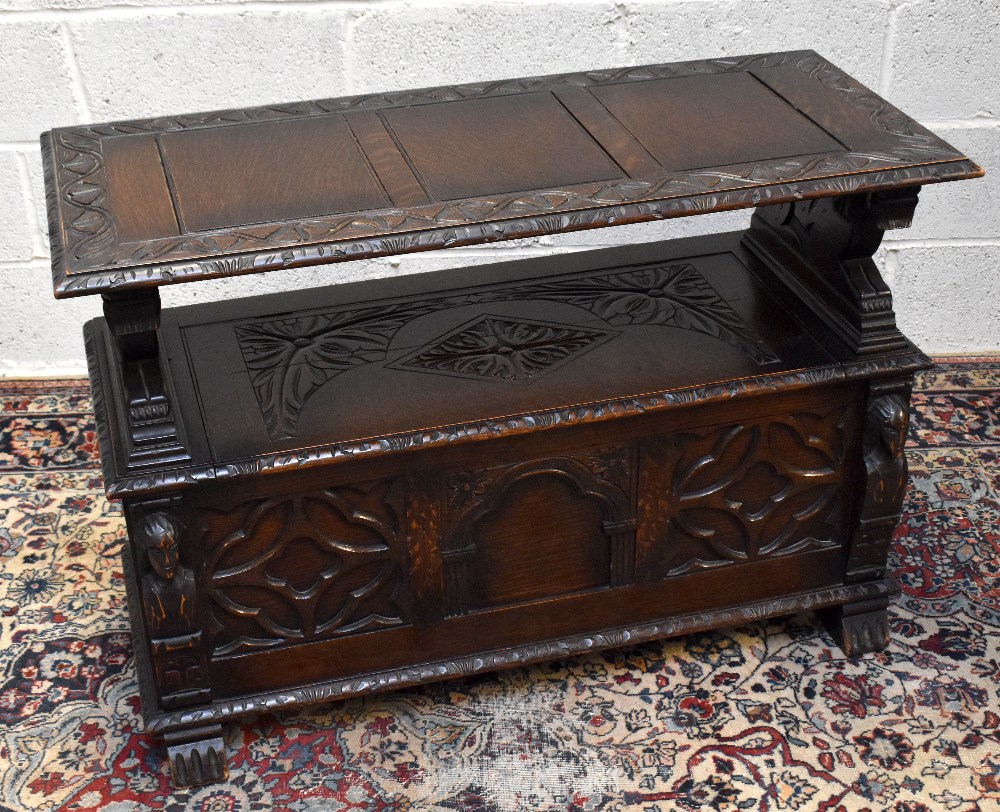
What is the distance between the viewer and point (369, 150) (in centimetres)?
227

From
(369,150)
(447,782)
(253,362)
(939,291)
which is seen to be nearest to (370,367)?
(253,362)

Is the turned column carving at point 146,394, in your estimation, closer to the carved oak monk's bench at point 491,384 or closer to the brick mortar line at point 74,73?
the carved oak monk's bench at point 491,384

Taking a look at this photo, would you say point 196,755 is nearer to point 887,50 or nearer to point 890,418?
point 890,418

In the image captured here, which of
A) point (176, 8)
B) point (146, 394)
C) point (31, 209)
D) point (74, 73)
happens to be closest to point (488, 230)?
point (146, 394)

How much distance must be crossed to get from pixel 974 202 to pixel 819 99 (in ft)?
3.97

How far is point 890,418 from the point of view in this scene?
2.42 meters

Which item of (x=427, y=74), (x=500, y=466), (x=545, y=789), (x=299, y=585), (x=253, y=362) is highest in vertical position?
(x=427, y=74)

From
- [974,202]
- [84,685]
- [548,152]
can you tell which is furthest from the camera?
[974,202]

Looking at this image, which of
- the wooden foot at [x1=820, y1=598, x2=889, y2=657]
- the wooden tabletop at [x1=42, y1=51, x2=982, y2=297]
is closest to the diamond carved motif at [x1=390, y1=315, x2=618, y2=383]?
the wooden tabletop at [x1=42, y1=51, x2=982, y2=297]

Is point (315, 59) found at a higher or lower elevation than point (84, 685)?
higher

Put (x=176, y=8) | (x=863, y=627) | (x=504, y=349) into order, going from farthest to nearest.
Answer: (x=176, y=8) < (x=863, y=627) < (x=504, y=349)

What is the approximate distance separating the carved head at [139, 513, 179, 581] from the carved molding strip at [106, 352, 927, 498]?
0.07 metres

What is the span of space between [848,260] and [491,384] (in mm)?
699

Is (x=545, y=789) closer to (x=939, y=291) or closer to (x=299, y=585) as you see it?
(x=299, y=585)
